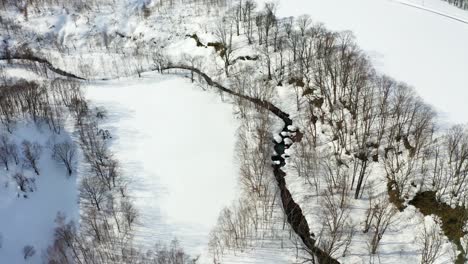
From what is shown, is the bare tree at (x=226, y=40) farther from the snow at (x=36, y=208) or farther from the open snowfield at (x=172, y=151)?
the snow at (x=36, y=208)

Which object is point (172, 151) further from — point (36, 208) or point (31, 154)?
point (36, 208)

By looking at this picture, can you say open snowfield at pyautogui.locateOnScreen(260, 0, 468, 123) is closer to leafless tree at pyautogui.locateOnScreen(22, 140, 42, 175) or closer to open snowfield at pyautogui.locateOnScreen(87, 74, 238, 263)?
open snowfield at pyautogui.locateOnScreen(87, 74, 238, 263)

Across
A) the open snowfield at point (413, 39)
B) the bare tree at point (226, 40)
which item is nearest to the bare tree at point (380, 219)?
the open snowfield at point (413, 39)

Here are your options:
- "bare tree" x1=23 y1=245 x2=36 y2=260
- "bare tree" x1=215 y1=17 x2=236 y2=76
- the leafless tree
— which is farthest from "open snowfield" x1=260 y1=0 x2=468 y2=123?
"bare tree" x1=23 y1=245 x2=36 y2=260

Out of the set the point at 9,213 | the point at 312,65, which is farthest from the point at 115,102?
the point at 312,65

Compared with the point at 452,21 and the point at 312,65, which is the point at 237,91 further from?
the point at 452,21
